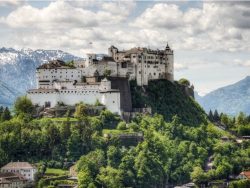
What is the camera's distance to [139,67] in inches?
4109

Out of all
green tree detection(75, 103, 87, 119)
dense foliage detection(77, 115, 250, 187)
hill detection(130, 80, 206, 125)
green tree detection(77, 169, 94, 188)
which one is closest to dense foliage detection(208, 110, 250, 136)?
hill detection(130, 80, 206, 125)

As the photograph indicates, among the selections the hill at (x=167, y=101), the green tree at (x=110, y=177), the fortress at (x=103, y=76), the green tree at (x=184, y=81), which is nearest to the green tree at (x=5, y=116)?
the fortress at (x=103, y=76)

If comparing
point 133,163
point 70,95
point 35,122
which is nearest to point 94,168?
point 133,163

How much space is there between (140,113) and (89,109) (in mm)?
10001

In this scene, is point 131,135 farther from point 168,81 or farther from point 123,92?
point 168,81

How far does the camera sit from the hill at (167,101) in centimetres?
10388

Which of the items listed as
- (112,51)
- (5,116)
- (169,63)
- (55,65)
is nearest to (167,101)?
(169,63)

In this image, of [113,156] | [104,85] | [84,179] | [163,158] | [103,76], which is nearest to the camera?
[84,179]

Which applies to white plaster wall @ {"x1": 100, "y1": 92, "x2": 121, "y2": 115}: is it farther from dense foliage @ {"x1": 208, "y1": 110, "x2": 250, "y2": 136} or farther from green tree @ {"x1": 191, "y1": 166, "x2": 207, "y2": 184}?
dense foliage @ {"x1": 208, "y1": 110, "x2": 250, "y2": 136}

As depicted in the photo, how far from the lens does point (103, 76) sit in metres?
100

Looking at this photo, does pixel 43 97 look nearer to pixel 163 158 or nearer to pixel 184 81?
pixel 163 158

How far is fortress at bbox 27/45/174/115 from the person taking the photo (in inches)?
3780

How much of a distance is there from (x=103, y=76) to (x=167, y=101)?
14519 millimetres

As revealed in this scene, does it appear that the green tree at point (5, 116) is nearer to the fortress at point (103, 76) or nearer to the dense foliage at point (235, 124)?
the fortress at point (103, 76)
